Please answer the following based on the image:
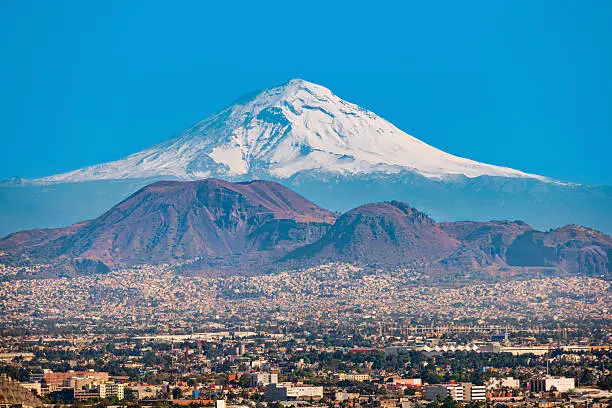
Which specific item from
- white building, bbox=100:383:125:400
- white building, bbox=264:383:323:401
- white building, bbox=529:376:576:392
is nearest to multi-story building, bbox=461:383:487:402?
white building, bbox=529:376:576:392

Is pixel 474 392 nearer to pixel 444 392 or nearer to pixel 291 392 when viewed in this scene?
pixel 444 392

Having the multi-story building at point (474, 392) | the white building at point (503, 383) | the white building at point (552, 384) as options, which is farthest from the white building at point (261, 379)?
the white building at point (552, 384)

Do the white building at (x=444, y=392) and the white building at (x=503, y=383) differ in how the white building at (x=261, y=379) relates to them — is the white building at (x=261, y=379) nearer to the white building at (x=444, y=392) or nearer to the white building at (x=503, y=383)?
the white building at (x=444, y=392)

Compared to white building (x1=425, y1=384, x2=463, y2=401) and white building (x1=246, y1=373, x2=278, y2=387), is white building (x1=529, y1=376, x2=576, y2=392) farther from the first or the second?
white building (x1=246, y1=373, x2=278, y2=387)

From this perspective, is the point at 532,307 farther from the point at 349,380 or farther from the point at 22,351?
the point at 349,380

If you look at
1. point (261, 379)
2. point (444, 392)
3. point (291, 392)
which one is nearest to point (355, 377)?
point (261, 379)

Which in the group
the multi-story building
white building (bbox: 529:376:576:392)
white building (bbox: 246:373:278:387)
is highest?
white building (bbox: 246:373:278:387)
